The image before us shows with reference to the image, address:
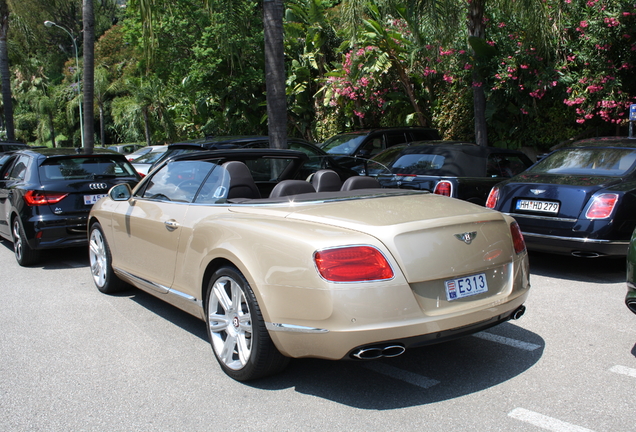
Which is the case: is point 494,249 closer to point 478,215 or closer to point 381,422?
point 478,215

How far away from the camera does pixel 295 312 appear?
3.29 m

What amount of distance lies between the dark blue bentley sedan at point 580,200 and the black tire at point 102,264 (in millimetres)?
4511

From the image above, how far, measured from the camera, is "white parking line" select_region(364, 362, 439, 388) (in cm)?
371

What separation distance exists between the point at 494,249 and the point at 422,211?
51 cm

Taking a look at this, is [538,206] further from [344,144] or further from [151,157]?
[151,157]

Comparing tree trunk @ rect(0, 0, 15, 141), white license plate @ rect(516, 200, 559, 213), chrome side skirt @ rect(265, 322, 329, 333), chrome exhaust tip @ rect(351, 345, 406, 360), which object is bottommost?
chrome exhaust tip @ rect(351, 345, 406, 360)

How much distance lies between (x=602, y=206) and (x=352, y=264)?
417 centimetres

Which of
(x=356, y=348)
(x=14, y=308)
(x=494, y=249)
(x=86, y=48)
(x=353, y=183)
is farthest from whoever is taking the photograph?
(x=86, y=48)

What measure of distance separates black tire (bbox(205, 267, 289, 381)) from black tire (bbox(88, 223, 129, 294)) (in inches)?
91.2

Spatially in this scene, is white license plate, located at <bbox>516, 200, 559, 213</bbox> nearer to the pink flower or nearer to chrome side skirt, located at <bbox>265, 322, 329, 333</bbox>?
chrome side skirt, located at <bbox>265, 322, 329, 333</bbox>

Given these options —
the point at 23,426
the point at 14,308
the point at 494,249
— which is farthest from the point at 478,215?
the point at 14,308

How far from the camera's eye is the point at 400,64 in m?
17.5

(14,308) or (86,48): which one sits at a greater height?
(86,48)

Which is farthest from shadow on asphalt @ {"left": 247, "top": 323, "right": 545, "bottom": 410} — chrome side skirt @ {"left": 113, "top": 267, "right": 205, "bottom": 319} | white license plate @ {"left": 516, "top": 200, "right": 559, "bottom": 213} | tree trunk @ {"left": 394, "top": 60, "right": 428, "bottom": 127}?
tree trunk @ {"left": 394, "top": 60, "right": 428, "bottom": 127}
